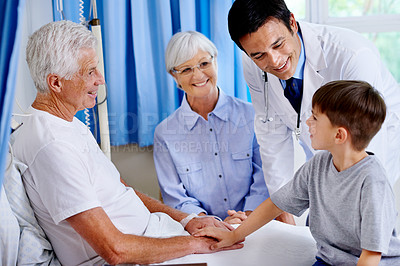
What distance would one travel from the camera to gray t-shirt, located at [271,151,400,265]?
1.02 meters

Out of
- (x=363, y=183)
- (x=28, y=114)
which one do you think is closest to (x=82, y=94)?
(x=28, y=114)

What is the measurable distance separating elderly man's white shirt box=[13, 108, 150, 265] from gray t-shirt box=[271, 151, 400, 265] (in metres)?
0.55

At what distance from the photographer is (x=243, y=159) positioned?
2035 millimetres

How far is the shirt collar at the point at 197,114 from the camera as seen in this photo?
2.04 m

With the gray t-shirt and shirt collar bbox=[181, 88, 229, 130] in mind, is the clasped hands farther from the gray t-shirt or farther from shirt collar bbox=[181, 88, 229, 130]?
shirt collar bbox=[181, 88, 229, 130]

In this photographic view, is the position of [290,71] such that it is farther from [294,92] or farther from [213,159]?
[213,159]

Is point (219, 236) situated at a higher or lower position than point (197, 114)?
lower

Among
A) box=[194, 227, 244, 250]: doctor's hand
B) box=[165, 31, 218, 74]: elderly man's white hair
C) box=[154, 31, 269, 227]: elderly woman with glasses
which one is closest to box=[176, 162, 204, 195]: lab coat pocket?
box=[154, 31, 269, 227]: elderly woman with glasses

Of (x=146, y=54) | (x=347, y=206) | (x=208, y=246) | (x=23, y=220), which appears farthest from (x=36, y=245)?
(x=146, y=54)

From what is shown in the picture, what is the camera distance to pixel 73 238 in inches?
50.9

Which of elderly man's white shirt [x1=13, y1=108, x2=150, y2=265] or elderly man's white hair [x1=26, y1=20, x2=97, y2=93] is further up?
elderly man's white hair [x1=26, y1=20, x2=97, y2=93]

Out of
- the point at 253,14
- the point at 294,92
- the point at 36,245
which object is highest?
the point at 253,14

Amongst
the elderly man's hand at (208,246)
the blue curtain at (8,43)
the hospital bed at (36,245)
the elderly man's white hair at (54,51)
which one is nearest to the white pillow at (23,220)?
the hospital bed at (36,245)

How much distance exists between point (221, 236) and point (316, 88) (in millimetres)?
643
